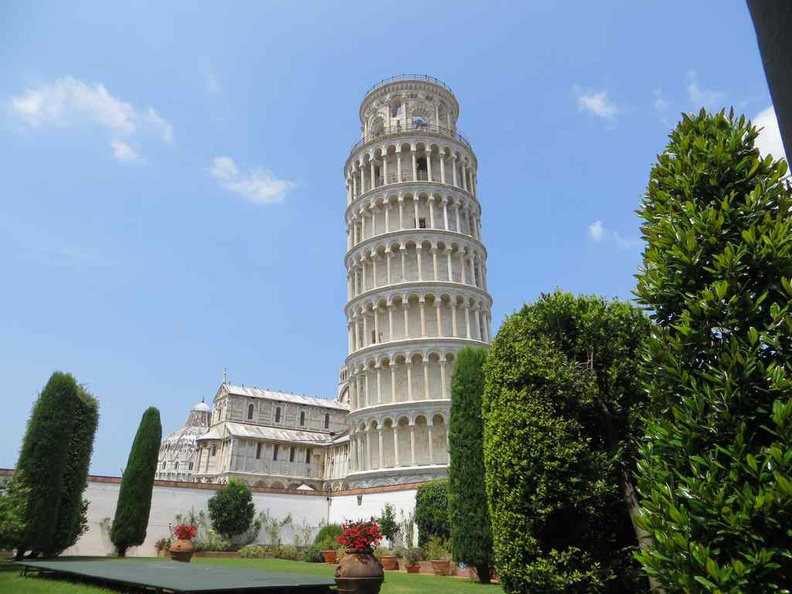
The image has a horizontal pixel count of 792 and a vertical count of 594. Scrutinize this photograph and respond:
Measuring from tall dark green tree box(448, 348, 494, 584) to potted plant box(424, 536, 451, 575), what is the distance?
2.63 meters

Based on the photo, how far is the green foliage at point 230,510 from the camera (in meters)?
32.2

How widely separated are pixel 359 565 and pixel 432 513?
47.7 ft

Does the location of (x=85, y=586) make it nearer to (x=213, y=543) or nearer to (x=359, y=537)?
(x=359, y=537)

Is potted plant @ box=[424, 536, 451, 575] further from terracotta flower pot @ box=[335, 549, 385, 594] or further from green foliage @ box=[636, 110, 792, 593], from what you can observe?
green foliage @ box=[636, 110, 792, 593]

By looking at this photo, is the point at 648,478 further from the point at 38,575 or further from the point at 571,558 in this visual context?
the point at 38,575

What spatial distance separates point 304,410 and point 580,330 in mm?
66145

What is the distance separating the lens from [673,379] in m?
6.23

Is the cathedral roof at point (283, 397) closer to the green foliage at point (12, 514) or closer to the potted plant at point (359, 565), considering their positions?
the green foliage at point (12, 514)

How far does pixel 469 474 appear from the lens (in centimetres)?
2034

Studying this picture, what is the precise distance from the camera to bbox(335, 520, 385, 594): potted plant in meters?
11.9

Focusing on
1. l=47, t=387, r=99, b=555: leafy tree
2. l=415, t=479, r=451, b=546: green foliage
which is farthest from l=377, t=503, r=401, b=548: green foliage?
l=47, t=387, r=99, b=555: leafy tree

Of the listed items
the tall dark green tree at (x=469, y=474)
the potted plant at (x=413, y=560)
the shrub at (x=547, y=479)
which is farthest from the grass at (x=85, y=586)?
the shrub at (x=547, y=479)

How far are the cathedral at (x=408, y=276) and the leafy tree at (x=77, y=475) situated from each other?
1944cm

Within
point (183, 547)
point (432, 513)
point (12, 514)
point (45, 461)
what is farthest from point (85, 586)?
point (432, 513)
